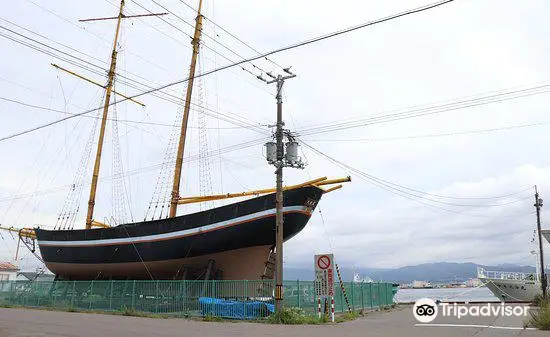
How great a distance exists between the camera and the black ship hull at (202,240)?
24.4 meters

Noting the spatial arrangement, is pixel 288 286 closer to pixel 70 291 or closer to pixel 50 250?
pixel 70 291

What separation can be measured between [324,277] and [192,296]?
632cm

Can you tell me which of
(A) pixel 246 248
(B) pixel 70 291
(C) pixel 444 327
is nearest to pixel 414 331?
(C) pixel 444 327

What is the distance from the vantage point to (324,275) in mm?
17578

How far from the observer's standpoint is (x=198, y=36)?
31.6 m

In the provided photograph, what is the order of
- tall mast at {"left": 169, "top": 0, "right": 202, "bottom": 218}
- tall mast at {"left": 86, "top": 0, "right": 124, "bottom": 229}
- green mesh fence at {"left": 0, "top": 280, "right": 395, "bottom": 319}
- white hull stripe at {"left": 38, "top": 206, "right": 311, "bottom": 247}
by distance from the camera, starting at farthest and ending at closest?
tall mast at {"left": 86, "top": 0, "right": 124, "bottom": 229}
tall mast at {"left": 169, "top": 0, "right": 202, "bottom": 218}
white hull stripe at {"left": 38, "top": 206, "right": 311, "bottom": 247}
green mesh fence at {"left": 0, "top": 280, "right": 395, "bottom": 319}

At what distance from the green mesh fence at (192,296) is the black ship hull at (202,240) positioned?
336 centimetres

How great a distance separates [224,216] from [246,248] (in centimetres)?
220

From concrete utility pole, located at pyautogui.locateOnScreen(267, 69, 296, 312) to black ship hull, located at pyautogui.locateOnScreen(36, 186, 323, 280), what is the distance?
6.20 meters

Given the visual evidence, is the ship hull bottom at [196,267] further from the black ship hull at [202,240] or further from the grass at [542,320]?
the grass at [542,320]

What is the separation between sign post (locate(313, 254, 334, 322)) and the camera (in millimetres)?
17422

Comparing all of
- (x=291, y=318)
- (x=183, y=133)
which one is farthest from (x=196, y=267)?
(x=291, y=318)

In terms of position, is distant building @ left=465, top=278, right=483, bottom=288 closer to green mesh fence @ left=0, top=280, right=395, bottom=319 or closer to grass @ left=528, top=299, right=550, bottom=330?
green mesh fence @ left=0, top=280, right=395, bottom=319

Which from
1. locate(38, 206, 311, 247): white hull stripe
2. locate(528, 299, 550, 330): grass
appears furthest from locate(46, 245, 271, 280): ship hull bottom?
locate(528, 299, 550, 330): grass
